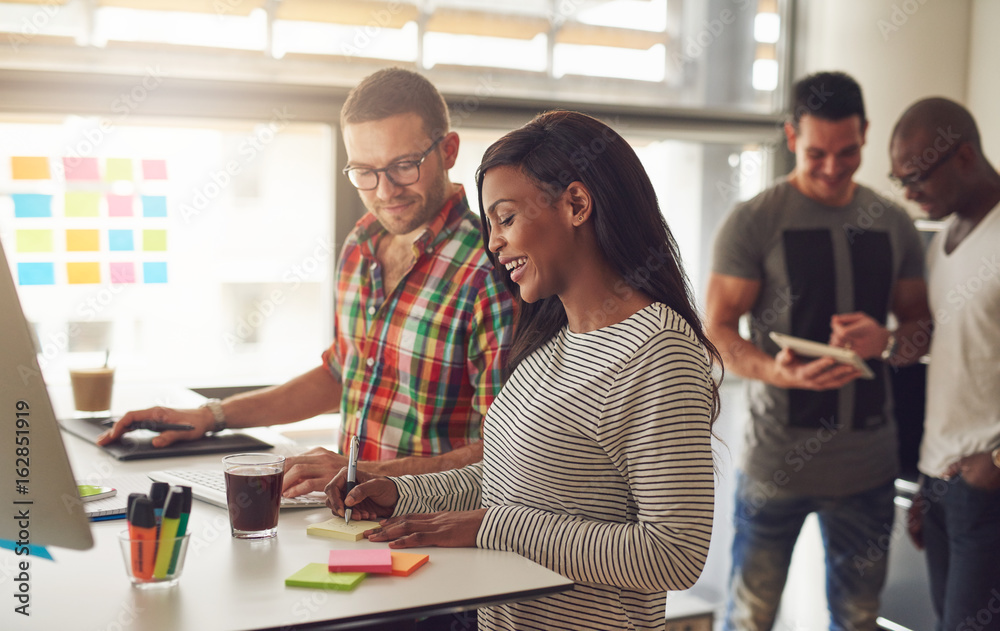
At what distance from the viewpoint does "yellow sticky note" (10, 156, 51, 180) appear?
2459mm

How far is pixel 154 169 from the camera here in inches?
104

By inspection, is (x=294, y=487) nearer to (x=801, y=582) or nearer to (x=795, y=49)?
(x=801, y=582)

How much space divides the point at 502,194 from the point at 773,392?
5.20 ft

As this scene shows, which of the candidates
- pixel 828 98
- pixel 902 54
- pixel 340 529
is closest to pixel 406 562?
pixel 340 529

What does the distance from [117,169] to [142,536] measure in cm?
173

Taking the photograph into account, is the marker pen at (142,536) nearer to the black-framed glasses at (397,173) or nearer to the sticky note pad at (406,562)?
the sticky note pad at (406,562)

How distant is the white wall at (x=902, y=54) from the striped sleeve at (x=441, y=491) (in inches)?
91.6

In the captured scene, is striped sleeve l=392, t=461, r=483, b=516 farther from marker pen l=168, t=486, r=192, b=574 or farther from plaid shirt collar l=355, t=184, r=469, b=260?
plaid shirt collar l=355, t=184, r=469, b=260

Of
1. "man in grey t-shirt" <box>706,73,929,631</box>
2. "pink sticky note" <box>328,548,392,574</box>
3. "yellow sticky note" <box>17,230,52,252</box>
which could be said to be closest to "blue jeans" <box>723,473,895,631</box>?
"man in grey t-shirt" <box>706,73,929,631</box>

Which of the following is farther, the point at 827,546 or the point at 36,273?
the point at 827,546

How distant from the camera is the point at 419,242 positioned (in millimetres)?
1862

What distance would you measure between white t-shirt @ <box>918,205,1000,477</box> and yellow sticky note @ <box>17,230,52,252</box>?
2.42 metres

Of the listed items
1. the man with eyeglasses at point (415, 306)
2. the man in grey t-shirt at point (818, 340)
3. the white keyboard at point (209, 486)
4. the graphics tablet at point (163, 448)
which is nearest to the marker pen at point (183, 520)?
the white keyboard at point (209, 486)

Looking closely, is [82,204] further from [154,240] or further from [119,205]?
[154,240]
